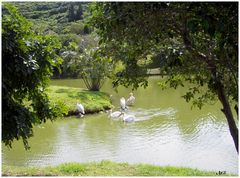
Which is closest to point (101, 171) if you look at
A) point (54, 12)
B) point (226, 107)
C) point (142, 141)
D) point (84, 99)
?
point (226, 107)

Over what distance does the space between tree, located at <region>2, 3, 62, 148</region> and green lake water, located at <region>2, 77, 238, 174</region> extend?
470 centimetres

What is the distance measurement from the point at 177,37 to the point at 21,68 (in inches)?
66.9

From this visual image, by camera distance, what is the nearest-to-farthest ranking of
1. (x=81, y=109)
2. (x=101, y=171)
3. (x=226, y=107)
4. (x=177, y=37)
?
(x=177, y=37), (x=226, y=107), (x=101, y=171), (x=81, y=109)

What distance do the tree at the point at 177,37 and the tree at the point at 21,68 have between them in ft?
2.71

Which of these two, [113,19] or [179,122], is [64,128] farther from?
[113,19]

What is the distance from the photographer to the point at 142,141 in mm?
11117

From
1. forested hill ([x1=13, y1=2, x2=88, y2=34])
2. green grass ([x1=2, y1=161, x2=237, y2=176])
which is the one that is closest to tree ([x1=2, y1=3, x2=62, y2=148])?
green grass ([x1=2, y1=161, x2=237, y2=176])

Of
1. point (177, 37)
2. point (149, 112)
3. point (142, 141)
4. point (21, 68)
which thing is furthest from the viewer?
point (149, 112)

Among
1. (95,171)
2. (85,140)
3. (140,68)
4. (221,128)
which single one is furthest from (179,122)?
(140,68)

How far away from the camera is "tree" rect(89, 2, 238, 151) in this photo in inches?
132

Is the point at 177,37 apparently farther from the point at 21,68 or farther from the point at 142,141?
the point at 142,141

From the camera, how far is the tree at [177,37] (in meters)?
3.34

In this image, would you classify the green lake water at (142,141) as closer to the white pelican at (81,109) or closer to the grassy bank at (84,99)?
the white pelican at (81,109)

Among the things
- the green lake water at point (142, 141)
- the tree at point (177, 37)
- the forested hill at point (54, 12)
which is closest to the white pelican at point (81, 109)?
the green lake water at point (142, 141)
